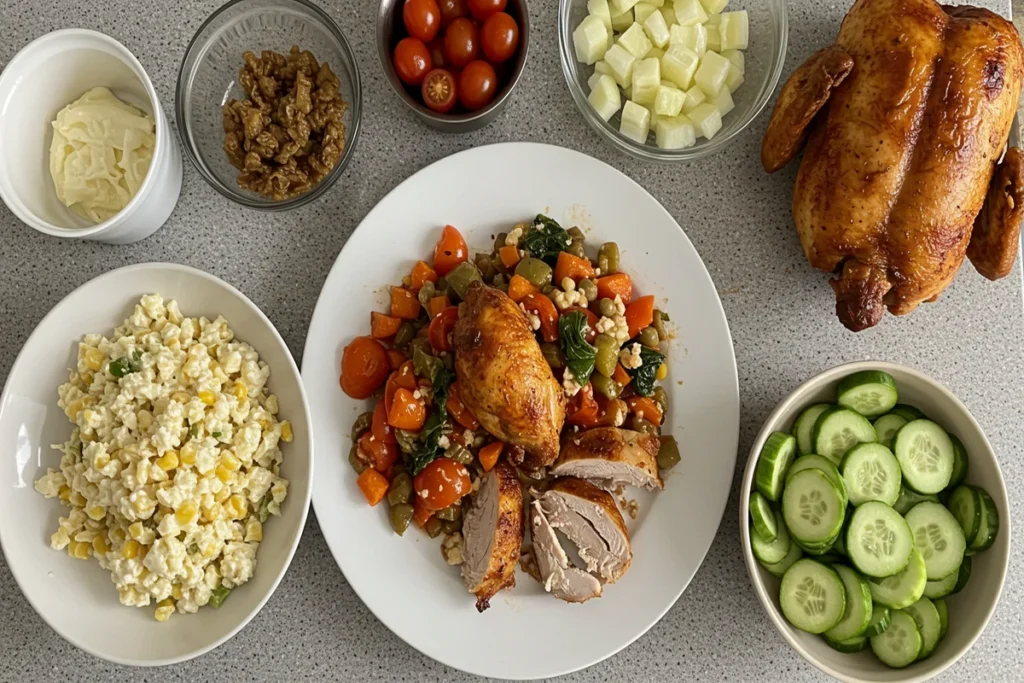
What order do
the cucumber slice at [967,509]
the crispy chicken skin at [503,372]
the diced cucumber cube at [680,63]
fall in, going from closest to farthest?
the crispy chicken skin at [503,372] → the cucumber slice at [967,509] → the diced cucumber cube at [680,63]

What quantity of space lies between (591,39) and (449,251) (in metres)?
0.84

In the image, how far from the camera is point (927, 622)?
212 centimetres

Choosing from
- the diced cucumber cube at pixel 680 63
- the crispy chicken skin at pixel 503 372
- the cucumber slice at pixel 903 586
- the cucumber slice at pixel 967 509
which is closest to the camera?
the crispy chicken skin at pixel 503 372

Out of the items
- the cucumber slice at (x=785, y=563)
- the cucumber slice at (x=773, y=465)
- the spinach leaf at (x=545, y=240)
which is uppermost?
the spinach leaf at (x=545, y=240)

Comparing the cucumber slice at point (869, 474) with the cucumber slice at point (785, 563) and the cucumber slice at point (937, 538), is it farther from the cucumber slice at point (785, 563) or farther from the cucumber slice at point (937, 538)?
the cucumber slice at point (785, 563)

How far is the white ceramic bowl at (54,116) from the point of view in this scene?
2033mm

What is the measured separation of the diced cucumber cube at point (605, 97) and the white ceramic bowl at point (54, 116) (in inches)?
53.0

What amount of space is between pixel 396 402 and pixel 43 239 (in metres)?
1.39

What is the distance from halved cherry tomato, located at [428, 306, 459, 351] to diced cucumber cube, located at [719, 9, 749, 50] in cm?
128

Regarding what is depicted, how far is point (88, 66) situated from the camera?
7.03 ft

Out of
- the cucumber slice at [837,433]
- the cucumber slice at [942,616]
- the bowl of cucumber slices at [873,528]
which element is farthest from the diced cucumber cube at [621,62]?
the cucumber slice at [942,616]

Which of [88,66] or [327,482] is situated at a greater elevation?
[88,66]

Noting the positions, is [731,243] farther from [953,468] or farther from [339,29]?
[339,29]

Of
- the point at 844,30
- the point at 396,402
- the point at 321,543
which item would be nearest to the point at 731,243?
the point at 844,30
